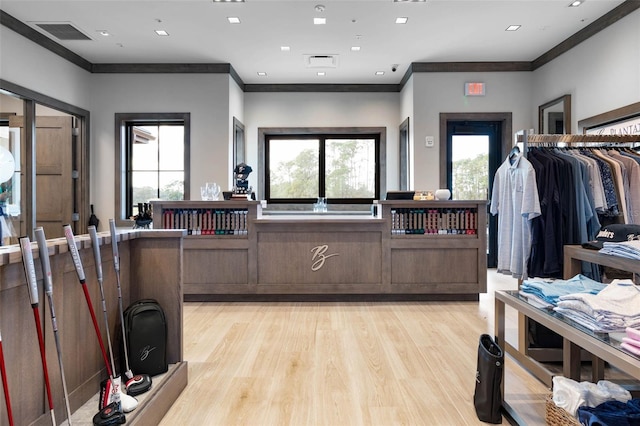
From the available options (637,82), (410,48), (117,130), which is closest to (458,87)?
(410,48)

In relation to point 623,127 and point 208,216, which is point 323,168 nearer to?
point 208,216

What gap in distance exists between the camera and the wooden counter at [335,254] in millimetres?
4469

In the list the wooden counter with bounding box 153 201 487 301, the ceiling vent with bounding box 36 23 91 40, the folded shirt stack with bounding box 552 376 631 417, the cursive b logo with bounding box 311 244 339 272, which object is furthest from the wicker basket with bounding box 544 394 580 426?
the ceiling vent with bounding box 36 23 91 40

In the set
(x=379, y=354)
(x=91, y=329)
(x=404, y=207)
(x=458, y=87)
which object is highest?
(x=458, y=87)

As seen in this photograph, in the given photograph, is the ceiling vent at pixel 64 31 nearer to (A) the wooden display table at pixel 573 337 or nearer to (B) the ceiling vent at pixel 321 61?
(B) the ceiling vent at pixel 321 61

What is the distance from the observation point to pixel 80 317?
1926mm

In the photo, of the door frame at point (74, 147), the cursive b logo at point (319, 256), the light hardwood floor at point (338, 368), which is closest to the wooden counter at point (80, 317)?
the light hardwood floor at point (338, 368)

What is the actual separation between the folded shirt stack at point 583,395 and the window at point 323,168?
5824mm

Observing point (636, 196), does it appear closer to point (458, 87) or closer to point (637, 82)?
point (637, 82)

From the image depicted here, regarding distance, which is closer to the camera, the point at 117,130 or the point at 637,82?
the point at 637,82

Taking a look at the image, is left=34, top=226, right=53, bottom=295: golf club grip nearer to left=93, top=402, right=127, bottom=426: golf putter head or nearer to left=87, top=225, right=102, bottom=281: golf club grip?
left=87, top=225, right=102, bottom=281: golf club grip

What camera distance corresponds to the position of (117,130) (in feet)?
20.9

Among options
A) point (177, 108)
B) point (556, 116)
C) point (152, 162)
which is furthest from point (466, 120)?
point (152, 162)

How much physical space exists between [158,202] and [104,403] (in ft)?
9.91
